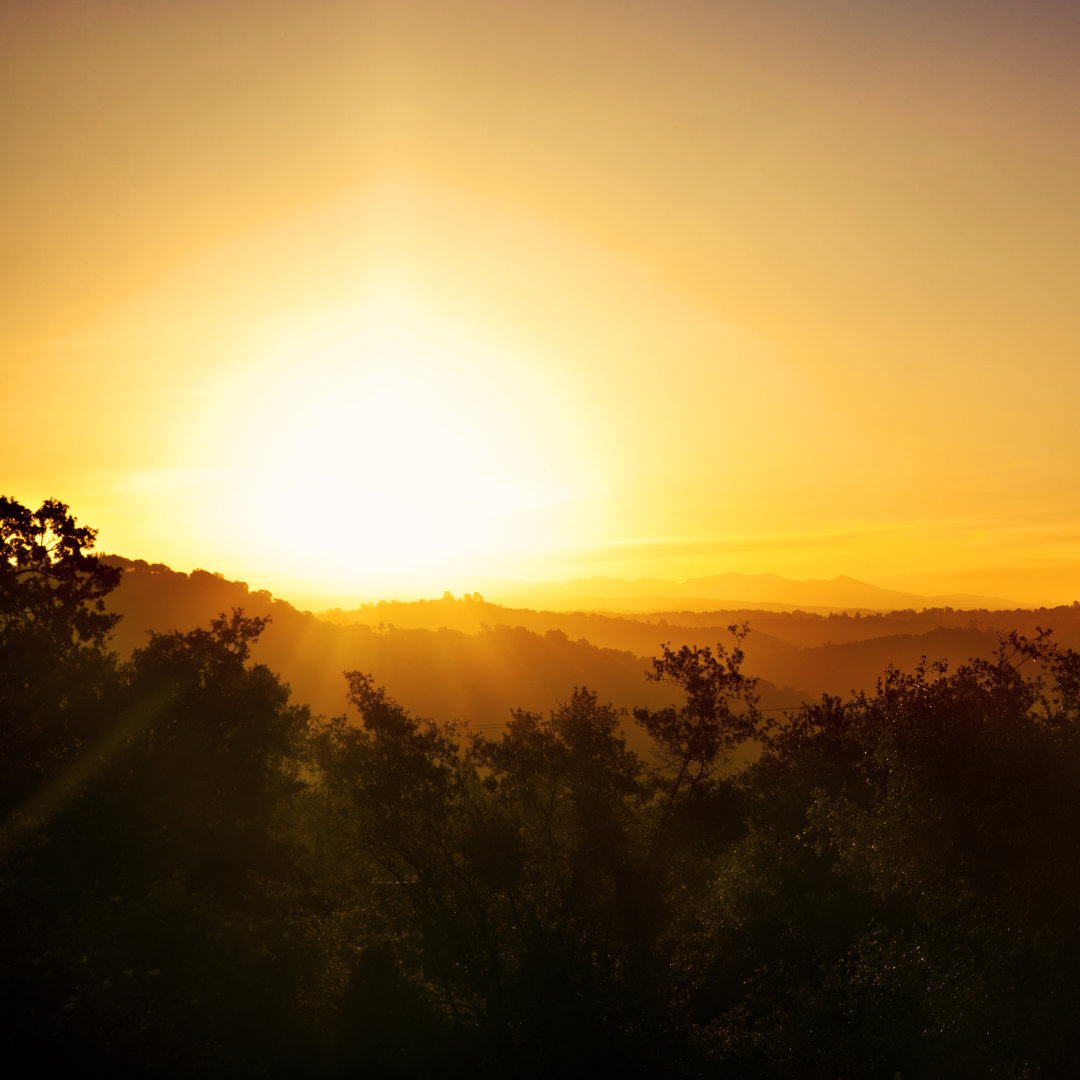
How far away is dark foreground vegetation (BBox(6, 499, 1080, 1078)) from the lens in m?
25.0

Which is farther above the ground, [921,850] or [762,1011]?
[921,850]

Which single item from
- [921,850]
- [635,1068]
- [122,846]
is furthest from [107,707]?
[921,850]

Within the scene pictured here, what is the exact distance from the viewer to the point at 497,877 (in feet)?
112

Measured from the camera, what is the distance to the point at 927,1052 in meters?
23.1

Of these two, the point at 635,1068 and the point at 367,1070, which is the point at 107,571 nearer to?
the point at 367,1070

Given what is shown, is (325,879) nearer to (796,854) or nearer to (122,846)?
(122,846)

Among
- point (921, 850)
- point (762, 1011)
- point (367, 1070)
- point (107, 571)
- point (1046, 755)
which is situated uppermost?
point (107, 571)

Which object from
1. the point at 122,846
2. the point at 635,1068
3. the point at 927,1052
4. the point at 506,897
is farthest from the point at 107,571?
the point at 927,1052

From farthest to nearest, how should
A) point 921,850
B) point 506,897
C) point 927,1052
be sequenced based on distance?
point 506,897 < point 921,850 < point 927,1052

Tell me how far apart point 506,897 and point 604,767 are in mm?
7213

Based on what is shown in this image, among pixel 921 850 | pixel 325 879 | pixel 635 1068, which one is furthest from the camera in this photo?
pixel 325 879

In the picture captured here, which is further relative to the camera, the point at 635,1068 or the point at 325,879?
the point at 325,879

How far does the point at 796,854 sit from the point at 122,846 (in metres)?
31.9

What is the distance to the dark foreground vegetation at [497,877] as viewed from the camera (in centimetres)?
2505
